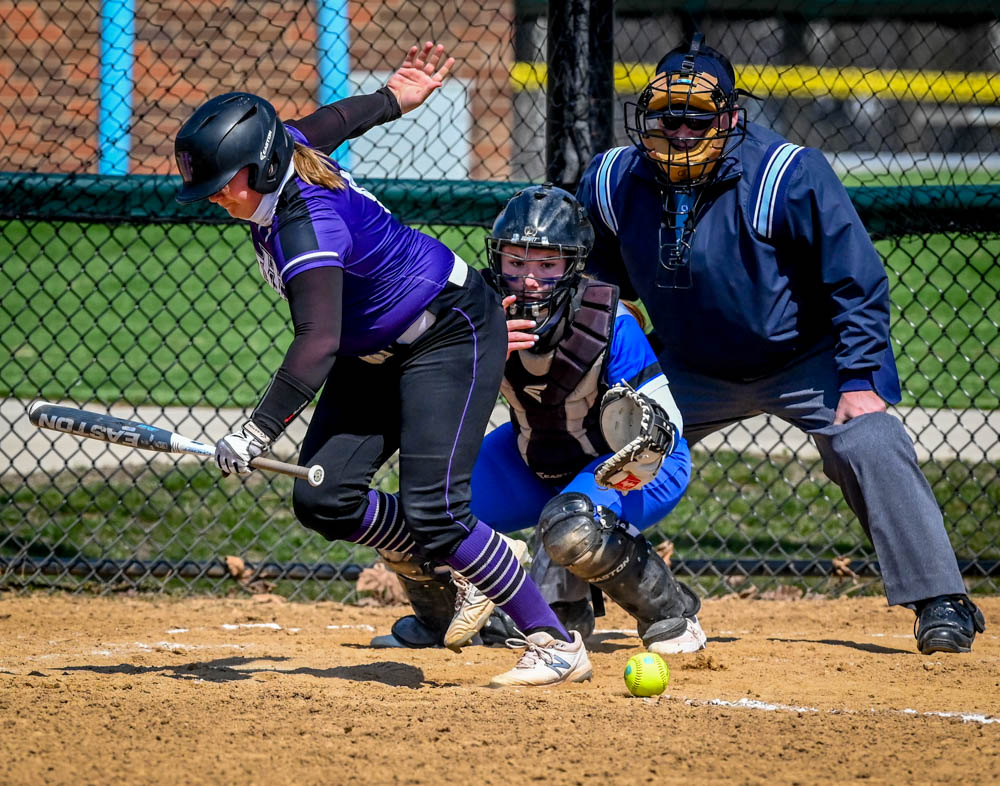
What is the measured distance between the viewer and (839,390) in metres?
4.10

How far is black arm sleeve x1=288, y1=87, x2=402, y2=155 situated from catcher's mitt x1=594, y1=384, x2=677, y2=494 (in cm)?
115

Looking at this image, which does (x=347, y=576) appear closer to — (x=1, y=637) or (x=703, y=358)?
(x=1, y=637)

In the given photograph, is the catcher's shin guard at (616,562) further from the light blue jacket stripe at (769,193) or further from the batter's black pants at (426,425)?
the light blue jacket stripe at (769,193)

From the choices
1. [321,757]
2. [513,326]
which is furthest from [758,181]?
[321,757]

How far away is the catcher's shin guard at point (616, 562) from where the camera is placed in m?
3.84

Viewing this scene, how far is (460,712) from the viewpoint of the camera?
10.3 feet

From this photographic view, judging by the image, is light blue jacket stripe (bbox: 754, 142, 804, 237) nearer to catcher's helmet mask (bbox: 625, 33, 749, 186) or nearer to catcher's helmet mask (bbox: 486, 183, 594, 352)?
catcher's helmet mask (bbox: 625, 33, 749, 186)

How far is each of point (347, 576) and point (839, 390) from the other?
228cm

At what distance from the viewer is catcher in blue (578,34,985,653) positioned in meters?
4.00

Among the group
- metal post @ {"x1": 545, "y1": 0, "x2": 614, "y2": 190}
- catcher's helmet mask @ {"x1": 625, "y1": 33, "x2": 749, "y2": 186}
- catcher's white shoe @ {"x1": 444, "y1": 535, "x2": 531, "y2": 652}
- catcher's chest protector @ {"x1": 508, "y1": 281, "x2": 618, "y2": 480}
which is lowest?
catcher's white shoe @ {"x1": 444, "y1": 535, "x2": 531, "y2": 652}

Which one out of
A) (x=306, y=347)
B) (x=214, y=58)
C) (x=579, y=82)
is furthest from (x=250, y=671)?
(x=214, y=58)

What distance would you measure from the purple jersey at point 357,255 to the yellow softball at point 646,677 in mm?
1136

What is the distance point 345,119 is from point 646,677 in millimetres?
1921

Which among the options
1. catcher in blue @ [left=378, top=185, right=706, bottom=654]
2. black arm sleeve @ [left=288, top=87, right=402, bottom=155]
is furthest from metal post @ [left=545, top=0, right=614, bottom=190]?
black arm sleeve @ [left=288, top=87, right=402, bottom=155]
